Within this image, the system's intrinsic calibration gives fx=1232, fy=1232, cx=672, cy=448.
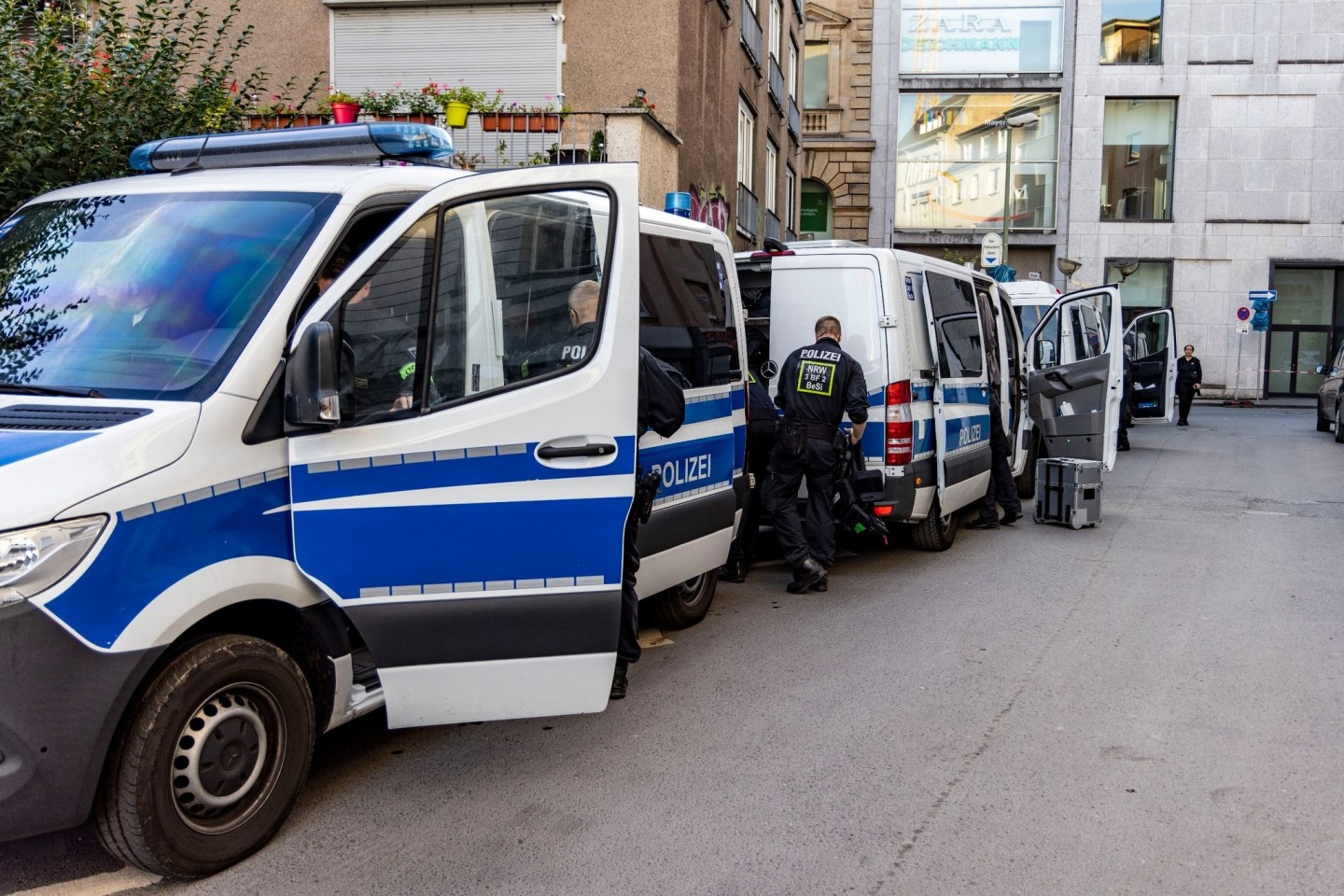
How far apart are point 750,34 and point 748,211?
3.00 m

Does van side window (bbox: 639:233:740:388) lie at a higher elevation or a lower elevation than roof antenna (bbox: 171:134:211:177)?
lower

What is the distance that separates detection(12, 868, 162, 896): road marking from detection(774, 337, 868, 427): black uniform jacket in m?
5.06

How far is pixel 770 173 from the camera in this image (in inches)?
1025

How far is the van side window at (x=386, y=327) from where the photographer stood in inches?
154

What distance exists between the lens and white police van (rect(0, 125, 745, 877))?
3.31 meters

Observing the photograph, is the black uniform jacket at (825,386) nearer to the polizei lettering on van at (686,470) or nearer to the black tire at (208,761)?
the polizei lettering on van at (686,470)

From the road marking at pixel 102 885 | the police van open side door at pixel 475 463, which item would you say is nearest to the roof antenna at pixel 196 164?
the police van open side door at pixel 475 463

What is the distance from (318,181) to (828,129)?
113ft

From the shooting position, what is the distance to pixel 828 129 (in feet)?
121

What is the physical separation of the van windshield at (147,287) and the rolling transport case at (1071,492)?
27.1ft

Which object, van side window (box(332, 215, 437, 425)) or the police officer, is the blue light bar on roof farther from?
the police officer

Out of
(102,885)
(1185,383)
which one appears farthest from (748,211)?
(102,885)

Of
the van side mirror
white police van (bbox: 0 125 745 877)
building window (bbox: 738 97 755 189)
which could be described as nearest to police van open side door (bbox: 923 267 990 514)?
white police van (bbox: 0 125 745 877)

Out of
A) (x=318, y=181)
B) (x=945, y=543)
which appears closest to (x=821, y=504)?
(x=945, y=543)
